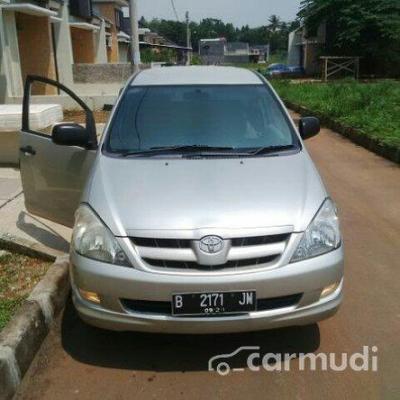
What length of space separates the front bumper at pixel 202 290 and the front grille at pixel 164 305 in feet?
0.07

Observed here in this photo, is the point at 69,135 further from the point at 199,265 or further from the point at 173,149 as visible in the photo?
the point at 199,265

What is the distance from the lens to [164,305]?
8.96ft

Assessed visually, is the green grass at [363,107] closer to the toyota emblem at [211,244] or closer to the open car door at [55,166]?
the open car door at [55,166]

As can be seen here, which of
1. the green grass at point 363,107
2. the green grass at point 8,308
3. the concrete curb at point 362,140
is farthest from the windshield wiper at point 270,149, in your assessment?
the green grass at point 363,107

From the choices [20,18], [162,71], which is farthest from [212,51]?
[162,71]

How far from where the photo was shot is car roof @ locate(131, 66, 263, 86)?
13.9 ft

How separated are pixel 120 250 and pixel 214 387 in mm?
935

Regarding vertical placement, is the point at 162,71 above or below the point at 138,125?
above

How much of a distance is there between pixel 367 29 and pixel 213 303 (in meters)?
30.6

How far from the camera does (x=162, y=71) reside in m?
4.62

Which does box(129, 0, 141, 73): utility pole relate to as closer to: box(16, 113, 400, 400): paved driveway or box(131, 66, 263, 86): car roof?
box(131, 66, 263, 86): car roof

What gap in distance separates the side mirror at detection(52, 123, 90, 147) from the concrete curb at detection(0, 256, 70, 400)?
0.93 m

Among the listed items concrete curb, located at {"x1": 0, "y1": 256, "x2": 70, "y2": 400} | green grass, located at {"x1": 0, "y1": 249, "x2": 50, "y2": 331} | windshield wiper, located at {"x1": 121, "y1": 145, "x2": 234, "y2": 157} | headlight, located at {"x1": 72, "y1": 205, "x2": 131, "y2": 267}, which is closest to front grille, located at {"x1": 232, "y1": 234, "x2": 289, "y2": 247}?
headlight, located at {"x1": 72, "y1": 205, "x2": 131, "y2": 267}

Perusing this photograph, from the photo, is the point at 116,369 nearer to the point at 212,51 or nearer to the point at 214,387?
the point at 214,387
